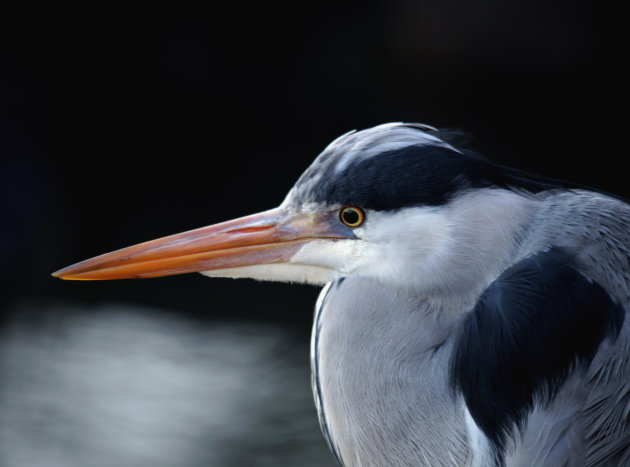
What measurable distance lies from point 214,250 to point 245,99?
3390 mm

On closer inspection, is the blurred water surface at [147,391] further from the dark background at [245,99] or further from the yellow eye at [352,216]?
the yellow eye at [352,216]

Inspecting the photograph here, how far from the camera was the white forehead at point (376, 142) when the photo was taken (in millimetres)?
1229

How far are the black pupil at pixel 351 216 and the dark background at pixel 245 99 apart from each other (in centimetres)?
214

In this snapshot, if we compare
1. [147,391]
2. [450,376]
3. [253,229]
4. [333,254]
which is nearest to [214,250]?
[253,229]

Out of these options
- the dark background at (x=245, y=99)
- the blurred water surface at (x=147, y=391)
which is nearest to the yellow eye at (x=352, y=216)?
the blurred water surface at (x=147, y=391)

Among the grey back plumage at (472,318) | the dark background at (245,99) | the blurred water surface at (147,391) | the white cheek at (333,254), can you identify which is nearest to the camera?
the grey back plumage at (472,318)

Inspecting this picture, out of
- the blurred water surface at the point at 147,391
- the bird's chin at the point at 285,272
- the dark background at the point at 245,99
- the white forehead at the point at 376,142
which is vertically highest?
the white forehead at the point at 376,142

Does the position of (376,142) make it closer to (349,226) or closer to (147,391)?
(349,226)

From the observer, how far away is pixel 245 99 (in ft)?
15.2

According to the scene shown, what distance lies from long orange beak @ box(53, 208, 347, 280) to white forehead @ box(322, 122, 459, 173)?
0.12m

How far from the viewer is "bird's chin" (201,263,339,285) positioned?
1331 mm

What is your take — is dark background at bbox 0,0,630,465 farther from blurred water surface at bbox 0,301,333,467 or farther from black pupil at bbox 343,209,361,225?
black pupil at bbox 343,209,361,225

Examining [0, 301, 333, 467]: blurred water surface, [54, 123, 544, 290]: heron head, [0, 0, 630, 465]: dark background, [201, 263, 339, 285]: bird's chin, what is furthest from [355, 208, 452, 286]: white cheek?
[0, 0, 630, 465]: dark background

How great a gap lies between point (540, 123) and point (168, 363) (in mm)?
2576
